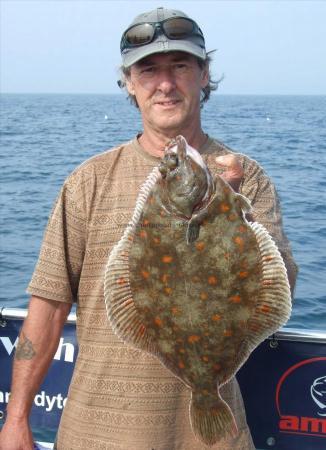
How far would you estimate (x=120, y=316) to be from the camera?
2.69m

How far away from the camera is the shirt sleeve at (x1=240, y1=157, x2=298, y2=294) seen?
3.03m

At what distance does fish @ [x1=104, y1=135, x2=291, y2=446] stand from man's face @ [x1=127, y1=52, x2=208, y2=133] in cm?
57

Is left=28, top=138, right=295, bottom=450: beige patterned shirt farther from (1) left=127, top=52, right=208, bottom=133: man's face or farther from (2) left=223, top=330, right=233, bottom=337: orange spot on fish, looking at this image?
(2) left=223, top=330, right=233, bottom=337: orange spot on fish

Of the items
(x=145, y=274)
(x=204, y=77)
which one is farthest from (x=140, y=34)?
(x=145, y=274)

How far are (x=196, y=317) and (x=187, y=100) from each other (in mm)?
1028

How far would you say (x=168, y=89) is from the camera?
10.1 ft

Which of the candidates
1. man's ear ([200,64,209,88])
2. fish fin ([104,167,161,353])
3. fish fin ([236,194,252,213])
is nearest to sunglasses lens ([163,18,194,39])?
man's ear ([200,64,209,88])

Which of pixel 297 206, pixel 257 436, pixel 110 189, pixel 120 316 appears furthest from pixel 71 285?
pixel 297 206

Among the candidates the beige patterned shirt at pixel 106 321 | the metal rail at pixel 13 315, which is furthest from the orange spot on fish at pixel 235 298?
the metal rail at pixel 13 315

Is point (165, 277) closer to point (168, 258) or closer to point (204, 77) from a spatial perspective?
point (168, 258)

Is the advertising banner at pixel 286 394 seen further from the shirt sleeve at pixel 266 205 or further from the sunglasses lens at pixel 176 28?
the sunglasses lens at pixel 176 28

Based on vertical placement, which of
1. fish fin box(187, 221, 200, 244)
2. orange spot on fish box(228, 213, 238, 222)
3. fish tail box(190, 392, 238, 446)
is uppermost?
orange spot on fish box(228, 213, 238, 222)

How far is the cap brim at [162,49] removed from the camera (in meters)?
3.03

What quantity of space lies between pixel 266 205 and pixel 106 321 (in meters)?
0.90
